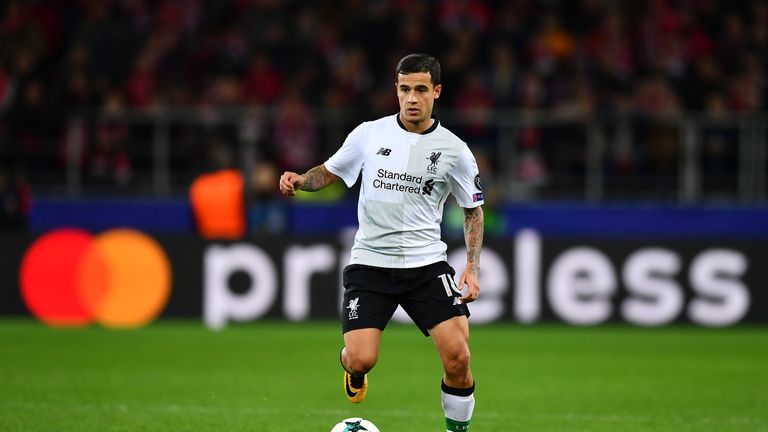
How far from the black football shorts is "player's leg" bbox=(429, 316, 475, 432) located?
0.07m

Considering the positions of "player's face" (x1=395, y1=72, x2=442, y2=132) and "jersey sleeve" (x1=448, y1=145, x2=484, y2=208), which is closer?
"player's face" (x1=395, y1=72, x2=442, y2=132)

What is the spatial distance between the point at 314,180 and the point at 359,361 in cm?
99

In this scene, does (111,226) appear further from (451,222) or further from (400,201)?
(400,201)

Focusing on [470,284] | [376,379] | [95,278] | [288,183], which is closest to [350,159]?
[288,183]

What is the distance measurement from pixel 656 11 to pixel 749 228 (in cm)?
362

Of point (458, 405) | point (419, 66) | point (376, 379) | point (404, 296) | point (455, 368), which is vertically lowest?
point (376, 379)

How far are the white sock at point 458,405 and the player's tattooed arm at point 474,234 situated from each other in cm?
63

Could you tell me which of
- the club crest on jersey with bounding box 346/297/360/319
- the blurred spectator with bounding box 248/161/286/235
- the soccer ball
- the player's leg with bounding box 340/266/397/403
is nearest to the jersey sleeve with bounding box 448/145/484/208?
the player's leg with bounding box 340/266/397/403

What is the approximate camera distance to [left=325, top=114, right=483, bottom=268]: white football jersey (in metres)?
6.66

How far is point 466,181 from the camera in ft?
22.2

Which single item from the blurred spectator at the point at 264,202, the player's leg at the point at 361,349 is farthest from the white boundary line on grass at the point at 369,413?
the blurred spectator at the point at 264,202

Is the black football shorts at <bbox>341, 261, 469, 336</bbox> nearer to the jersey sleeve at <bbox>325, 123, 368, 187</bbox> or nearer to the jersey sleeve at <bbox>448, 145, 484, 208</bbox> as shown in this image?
the jersey sleeve at <bbox>448, 145, 484, 208</bbox>

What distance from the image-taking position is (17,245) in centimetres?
1488

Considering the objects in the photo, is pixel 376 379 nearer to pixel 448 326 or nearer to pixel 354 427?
pixel 354 427
